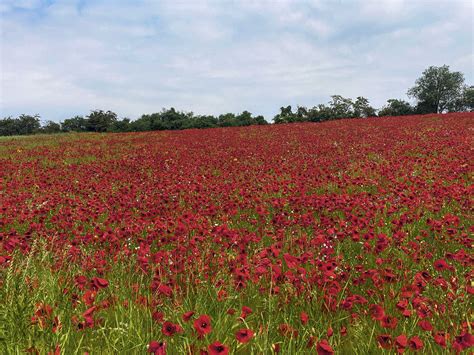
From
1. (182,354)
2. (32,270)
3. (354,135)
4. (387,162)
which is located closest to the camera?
(182,354)

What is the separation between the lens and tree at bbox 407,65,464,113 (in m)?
80.7

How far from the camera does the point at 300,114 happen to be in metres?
54.2

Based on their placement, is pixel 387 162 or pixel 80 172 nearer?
pixel 387 162

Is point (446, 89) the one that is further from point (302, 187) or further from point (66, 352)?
point (66, 352)

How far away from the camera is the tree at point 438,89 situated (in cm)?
8069

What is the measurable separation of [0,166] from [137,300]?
1405 centimetres

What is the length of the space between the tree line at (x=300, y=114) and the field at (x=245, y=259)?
38015 millimetres

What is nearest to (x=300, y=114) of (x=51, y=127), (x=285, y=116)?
(x=285, y=116)

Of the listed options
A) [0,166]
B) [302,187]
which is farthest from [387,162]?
[0,166]

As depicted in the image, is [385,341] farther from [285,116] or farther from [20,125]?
[20,125]

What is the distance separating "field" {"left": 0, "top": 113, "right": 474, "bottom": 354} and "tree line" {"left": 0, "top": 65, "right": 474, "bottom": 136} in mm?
38015

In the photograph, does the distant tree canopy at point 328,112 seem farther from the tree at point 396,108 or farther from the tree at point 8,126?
the tree at point 8,126

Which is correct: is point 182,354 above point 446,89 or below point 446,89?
below

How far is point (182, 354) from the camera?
2225 millimetres
